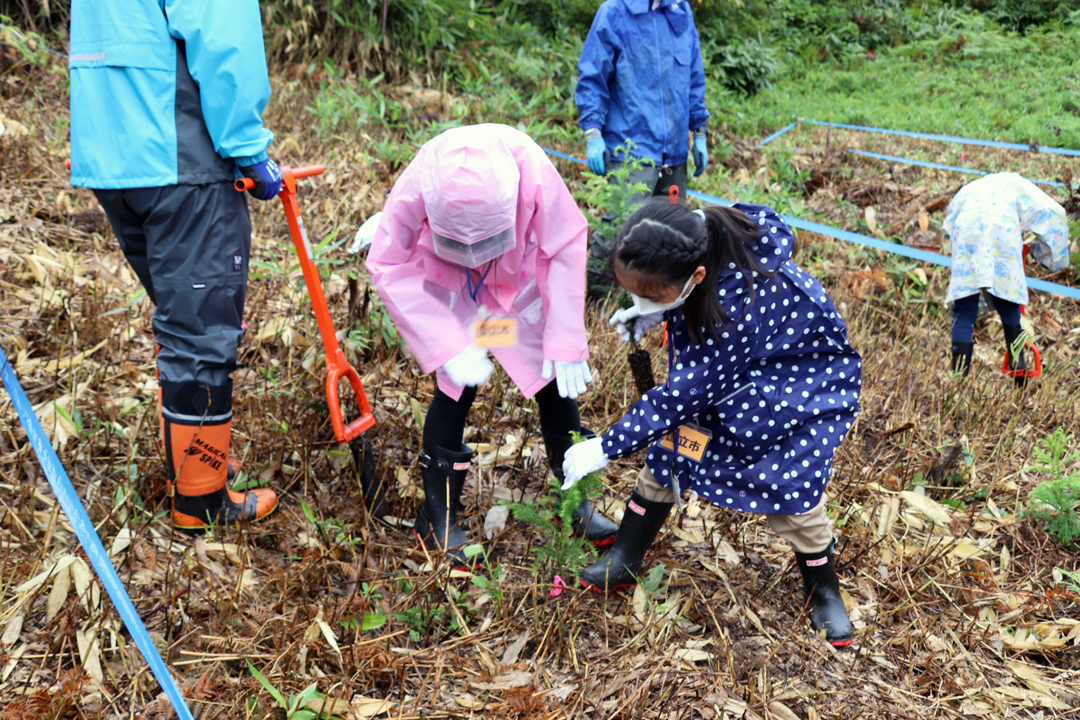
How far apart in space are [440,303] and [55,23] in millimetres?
7260

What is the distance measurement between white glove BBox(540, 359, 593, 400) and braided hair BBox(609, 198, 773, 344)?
44cm

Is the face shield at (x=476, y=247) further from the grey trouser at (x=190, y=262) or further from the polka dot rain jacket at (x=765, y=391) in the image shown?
the grey trouser at (x=190, y=262)

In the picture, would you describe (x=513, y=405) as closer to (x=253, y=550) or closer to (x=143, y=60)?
(x=253, y=550)

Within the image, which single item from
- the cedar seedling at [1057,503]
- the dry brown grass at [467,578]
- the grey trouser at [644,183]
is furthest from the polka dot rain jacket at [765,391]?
the grey trouser at [644,183]

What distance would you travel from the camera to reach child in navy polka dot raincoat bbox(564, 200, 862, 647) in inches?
87.8

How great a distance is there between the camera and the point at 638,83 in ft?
16.2

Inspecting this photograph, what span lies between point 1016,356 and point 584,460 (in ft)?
11.3

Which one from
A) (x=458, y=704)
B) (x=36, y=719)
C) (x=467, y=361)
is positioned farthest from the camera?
(x=467, y=361)

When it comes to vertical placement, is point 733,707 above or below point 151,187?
below

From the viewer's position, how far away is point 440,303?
8.79 ft

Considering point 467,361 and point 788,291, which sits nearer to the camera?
point 788,291

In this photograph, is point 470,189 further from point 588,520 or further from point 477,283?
point 588,520

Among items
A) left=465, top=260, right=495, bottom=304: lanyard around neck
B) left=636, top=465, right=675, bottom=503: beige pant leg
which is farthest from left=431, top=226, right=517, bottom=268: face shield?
left=636, top=465, right=675, bottom=503: beige pant leg

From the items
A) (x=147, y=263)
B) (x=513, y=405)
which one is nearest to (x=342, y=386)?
(x=513, y=405)
